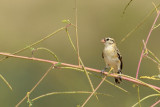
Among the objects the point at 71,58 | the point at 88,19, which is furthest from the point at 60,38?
the point at 71,58

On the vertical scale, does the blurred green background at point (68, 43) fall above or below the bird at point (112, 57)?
above

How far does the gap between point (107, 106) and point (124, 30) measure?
1979mm

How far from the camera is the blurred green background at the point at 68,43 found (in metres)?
6.62

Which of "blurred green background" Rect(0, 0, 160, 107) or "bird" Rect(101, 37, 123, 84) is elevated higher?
"blurred green background" Rect(0, 0, 160, 107)

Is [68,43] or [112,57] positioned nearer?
[112,57]

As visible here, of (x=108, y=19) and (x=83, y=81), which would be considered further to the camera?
(x=108, y=19)

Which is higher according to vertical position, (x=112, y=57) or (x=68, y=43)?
(x=68, y=43)

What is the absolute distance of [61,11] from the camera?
34.6 ft

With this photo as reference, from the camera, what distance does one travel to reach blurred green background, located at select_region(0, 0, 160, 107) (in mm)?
6625

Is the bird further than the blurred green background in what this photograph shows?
No

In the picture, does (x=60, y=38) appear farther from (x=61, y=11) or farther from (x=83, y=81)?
(x=83, y=81)

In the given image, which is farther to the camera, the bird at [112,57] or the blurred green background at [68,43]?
the blurred green background at [68,43]

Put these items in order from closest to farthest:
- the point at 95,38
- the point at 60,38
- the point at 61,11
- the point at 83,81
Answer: the point at 83,81
the point at 95,38
the point at 60,38
the point at 61,11

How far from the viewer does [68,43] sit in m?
9.38
